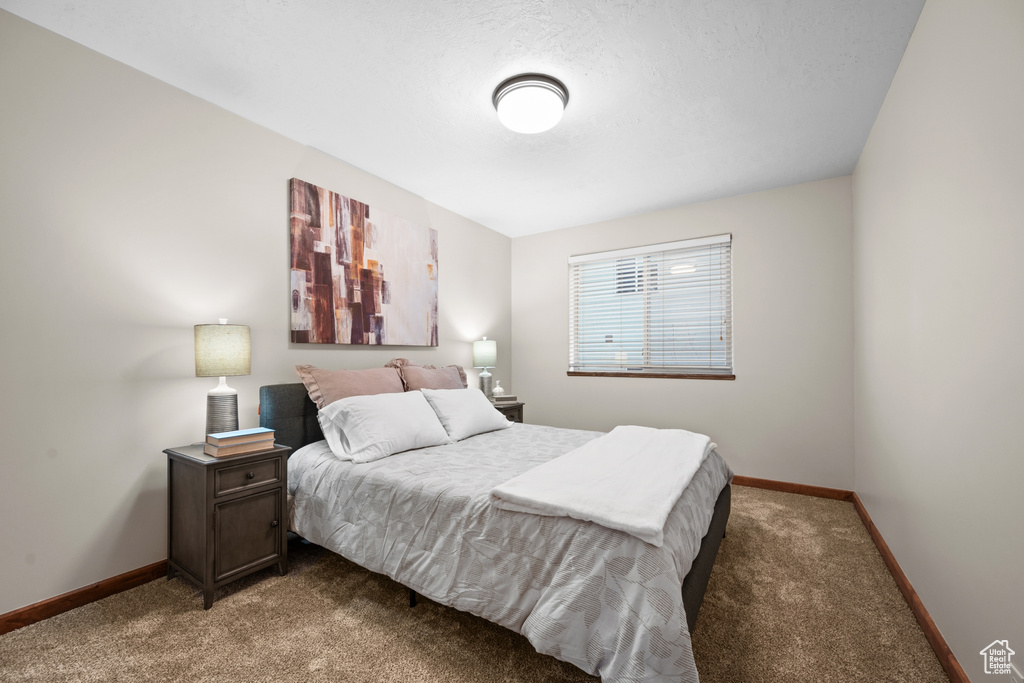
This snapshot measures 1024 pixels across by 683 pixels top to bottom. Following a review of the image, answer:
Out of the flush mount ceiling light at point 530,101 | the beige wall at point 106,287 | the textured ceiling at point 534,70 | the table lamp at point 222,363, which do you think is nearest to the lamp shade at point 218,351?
the table lamp at point 222,363

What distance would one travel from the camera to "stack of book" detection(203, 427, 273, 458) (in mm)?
2027

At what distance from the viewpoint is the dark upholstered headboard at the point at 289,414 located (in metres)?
2.59

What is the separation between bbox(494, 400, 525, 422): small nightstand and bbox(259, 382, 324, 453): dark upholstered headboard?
62.0 inches

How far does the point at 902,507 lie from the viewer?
2.15m

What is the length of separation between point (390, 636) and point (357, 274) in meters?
2.34

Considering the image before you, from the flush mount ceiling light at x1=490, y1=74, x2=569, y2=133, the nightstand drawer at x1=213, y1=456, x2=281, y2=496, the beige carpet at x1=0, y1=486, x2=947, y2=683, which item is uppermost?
the flush mount ceiling light at x1=490, y1=74, x2=569, y2=133

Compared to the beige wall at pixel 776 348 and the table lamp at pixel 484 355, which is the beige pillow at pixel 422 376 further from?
the beige wall at pixel 776 348

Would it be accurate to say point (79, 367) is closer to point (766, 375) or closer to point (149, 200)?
point (149, 200)

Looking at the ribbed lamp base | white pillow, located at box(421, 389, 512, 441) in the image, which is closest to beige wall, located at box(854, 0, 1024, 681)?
white pillow, located at box(421, 389, 512, 441)

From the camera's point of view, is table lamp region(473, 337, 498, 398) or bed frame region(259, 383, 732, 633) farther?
table lamp region(473, 337, 498, 398)

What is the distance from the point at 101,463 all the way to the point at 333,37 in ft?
7.53

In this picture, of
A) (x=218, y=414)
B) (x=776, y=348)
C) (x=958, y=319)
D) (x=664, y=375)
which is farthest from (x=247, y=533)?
(x=776, y=348)

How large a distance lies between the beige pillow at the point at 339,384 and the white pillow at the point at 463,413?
1.03 feet

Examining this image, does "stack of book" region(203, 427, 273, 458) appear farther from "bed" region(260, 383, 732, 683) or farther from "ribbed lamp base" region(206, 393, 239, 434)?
"bed" region(260, 383, 732, 683)
